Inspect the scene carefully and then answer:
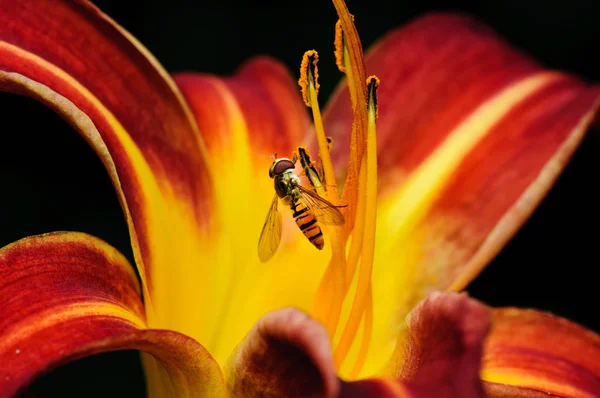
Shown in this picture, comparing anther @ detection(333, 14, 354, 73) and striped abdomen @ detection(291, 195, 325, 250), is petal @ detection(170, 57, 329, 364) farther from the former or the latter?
anther @ detection(333, 14, 354, 73)

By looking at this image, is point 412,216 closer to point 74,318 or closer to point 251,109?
point 251,109

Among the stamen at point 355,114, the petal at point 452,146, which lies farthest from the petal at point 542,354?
the stamen at point 355,114

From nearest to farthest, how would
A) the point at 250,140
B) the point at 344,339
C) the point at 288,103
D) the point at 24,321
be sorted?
the point at 24,321
the point at 344,339
the point at 250,140
the point at 288,103

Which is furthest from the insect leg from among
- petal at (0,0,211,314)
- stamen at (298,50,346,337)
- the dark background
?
the dark background

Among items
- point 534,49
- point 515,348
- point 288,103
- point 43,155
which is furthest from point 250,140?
point 534,49

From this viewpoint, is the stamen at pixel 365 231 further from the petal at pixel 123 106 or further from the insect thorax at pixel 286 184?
the petal at pixel 123 106

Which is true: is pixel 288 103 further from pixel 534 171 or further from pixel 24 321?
pixel 24 321
